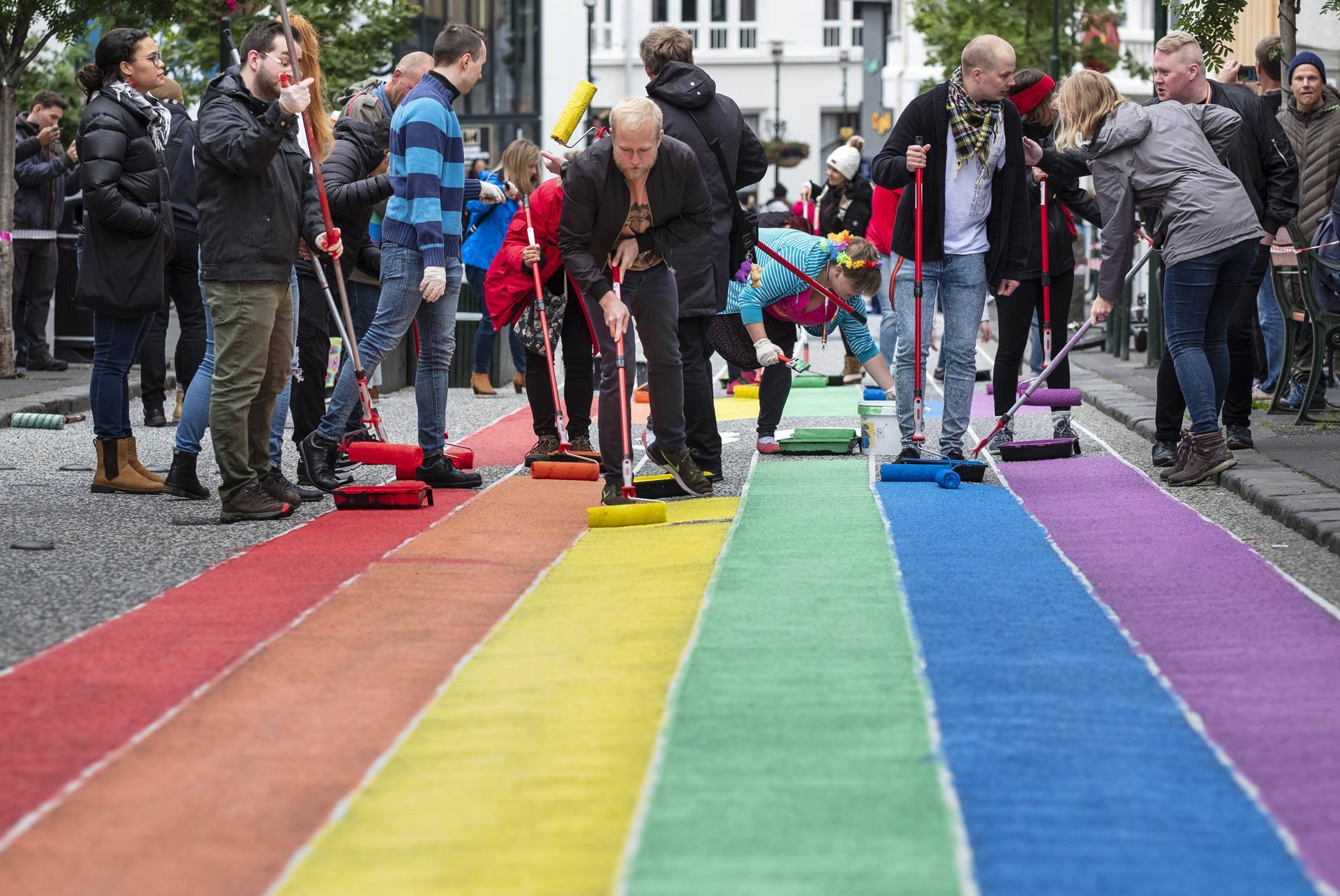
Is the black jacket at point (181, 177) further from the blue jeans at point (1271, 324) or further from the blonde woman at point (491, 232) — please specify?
the blue jeans at point (1271, 324)

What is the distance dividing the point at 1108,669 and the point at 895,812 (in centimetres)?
146

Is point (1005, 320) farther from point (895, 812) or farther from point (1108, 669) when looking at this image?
point (895, 812)

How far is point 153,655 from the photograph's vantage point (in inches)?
201

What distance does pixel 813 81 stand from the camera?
215 feet

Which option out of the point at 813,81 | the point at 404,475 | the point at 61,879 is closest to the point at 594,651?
the point at 61,879

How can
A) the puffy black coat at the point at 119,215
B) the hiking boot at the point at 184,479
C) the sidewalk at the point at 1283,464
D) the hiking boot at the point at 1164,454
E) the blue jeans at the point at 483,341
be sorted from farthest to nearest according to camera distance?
the blue jeans at the point at 483,341 → the hiking boot at the point at 1164,454 → the puffy black coat at the point at 119,215 → the hiking boot at the point at 184,479 → the sidewalk at the point at 1283,464

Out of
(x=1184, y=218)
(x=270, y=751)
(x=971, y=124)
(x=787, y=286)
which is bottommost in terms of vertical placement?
(x=270, y=751)

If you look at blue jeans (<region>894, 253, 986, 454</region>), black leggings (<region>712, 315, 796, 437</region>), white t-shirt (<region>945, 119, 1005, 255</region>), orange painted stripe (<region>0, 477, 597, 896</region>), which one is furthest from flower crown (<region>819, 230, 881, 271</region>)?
orange painted stripe (<region>0, 477, 597, 896</region>)

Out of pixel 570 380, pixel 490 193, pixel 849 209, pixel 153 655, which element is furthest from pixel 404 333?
pixel 849 209

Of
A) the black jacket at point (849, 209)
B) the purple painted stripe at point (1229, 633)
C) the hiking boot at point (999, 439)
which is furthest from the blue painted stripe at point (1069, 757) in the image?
the black jacket at point (849, 209)

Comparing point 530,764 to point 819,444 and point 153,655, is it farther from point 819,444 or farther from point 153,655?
point 819,444

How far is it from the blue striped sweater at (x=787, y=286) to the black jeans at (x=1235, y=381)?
1501mm

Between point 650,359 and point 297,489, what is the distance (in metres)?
1.62

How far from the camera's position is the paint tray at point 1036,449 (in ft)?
32.4
